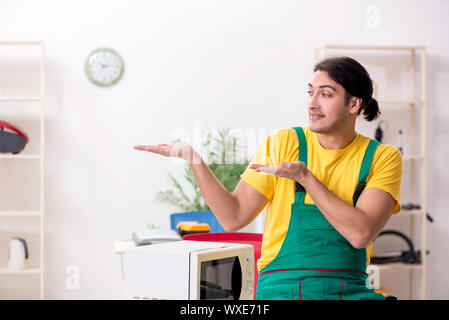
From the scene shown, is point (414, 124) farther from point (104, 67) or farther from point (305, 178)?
point (305, 178)

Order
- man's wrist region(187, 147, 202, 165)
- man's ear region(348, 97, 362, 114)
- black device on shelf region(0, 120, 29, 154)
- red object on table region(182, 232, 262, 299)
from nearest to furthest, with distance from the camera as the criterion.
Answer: man's wrist region(187, 147, 202, 165) < man's ear region(348, 97, 362, 114) < red object on table region(182, 232, 262, 299) < black device on shelf region(0, 120, 29, 154)

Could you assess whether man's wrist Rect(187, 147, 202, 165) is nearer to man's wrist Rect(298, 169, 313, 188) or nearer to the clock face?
man's wrist Rect(298, 169, 313, 188)

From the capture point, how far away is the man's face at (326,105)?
4.76ft

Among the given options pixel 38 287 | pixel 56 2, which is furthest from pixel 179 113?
pixel 38 287

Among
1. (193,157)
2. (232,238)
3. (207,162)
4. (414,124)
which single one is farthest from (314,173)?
(414,124)

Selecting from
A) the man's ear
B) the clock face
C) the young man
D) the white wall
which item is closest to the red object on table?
the young man

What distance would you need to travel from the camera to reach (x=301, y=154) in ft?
4.91

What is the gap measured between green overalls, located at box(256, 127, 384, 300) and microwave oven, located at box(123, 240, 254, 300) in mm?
139

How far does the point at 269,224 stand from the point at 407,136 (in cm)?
313

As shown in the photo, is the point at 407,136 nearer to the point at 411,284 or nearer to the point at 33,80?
the point at 411,284

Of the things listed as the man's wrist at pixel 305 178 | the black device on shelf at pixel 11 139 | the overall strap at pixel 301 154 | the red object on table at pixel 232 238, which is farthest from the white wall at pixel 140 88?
the man's wrist at pixel 305 178

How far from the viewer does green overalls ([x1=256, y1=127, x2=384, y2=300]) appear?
137 centimetres

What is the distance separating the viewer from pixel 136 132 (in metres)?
4.11

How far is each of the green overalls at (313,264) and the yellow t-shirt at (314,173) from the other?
0.09 feet
